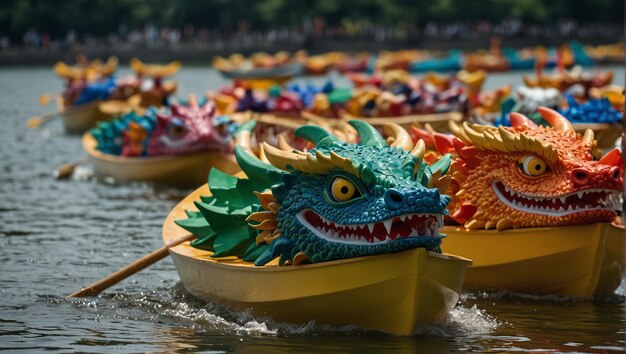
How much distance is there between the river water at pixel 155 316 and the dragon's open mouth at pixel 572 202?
1.00 meters

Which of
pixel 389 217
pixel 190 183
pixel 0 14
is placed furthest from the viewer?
pixel 0 14

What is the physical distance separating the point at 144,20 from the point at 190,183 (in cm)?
8973

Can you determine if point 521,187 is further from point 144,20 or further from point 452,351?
point 144,20

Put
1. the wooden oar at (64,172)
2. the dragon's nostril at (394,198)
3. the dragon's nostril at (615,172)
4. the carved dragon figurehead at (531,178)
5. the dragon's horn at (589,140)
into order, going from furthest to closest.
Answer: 1. the wooden oar at (64,172)
2. the dragon's horn at (589,140)
3. the carved dragon figurehead at (531,178)
4. the dragon's nostril at (615,172)
5. the dragon's nostril at (394,198)

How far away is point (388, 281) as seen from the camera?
12523mm

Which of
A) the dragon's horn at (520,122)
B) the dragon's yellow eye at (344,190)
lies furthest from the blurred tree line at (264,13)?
the dragon's yellow eye at (344,190)

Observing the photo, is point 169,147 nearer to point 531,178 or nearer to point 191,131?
point 191,131

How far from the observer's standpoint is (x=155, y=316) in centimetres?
1460

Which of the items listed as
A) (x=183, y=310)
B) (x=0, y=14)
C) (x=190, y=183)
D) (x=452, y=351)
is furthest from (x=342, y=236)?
(x=0, y=14)

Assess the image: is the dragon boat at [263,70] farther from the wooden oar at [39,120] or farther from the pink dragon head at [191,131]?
the pink dragon head at [191,131]

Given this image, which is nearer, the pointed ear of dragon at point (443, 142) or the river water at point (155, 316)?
the river water at point (155, 316)

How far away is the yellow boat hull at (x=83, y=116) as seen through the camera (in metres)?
42.2

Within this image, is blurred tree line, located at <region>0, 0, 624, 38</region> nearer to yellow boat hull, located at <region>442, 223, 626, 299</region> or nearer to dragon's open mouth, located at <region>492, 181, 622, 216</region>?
yellow boat hull, located at <region>442, 223, 626, 299</region>

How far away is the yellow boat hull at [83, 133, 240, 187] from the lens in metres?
25.6
